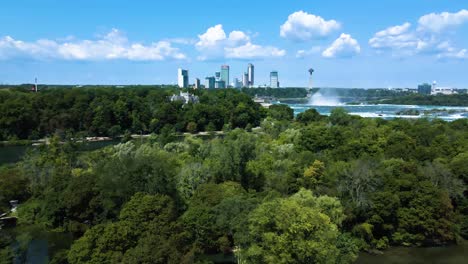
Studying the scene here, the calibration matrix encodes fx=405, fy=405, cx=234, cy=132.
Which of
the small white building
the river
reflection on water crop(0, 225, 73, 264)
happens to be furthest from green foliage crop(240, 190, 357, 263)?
the small white building

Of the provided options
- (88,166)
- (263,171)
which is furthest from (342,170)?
(88,166)

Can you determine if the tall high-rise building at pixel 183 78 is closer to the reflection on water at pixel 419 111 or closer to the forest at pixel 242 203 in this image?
the reflection on water at pixel 419 111

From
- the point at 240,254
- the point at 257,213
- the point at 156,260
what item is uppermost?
the point at 257,213

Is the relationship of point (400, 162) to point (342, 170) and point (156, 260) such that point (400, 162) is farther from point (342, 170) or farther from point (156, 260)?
point (156, 260)

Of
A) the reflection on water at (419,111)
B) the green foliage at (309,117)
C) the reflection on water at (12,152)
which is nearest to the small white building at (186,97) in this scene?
the reflection on water at (419,111)

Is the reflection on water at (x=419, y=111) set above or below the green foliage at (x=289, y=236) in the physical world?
below

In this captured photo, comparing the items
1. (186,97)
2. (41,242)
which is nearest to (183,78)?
(186,97)
